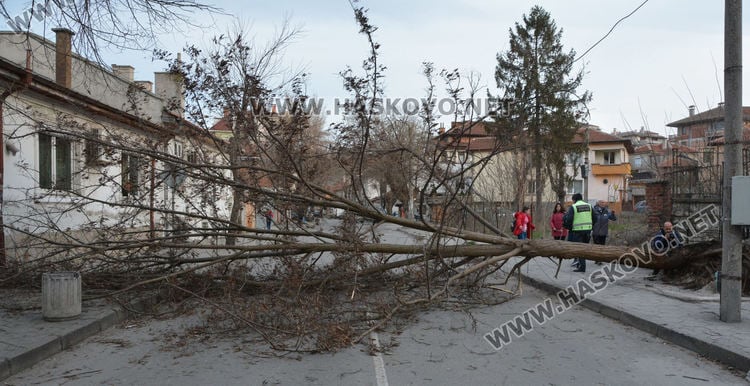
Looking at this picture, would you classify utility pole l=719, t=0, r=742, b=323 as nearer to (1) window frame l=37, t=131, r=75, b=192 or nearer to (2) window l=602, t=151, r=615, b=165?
(1) window frame l=37, t=131, r=75, b=192

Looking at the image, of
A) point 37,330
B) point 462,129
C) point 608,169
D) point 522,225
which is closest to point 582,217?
point 522,225

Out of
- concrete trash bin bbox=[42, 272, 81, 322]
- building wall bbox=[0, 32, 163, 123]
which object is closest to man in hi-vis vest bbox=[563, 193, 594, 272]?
building wall bbox=[0, 32, 163, 123]

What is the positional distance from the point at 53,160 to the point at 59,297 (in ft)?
24.3

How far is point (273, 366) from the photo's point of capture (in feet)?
18.2

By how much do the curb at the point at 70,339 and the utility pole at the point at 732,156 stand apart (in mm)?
8006

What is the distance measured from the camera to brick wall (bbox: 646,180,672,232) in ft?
43.5

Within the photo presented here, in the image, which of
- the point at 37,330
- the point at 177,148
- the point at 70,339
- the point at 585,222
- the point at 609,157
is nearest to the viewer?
the point at 70,339

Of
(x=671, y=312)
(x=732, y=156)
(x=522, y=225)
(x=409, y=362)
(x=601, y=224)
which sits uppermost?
(x=732, y=156)

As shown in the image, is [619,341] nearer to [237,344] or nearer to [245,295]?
[237,344]

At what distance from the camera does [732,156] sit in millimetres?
6941

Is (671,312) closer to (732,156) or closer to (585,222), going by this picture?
(732,156)

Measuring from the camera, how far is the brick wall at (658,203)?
1325cm

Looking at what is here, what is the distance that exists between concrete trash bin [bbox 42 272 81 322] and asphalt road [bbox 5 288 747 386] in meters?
0.57

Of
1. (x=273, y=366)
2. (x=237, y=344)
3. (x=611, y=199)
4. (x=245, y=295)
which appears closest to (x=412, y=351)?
(x=273, y=366)
